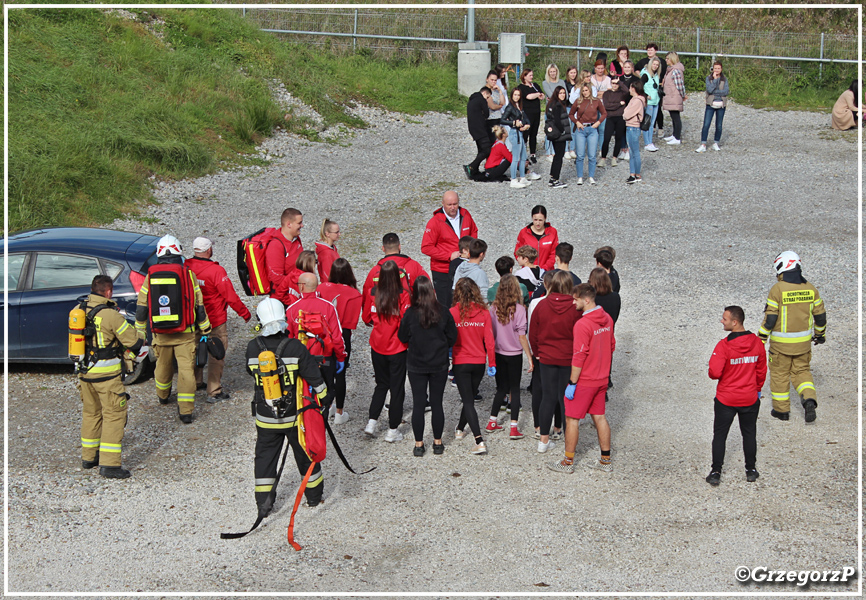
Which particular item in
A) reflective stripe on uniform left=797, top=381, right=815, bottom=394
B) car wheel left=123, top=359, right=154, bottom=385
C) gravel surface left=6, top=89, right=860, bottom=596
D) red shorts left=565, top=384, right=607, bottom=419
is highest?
red shorts left=565, top=384, right=607, bottom=419

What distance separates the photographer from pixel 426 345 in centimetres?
704

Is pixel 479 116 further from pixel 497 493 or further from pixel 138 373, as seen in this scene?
pixel 497 493

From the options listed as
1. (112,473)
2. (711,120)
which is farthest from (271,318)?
(711,120)

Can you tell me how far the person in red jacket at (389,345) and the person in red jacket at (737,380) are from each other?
2.74 m

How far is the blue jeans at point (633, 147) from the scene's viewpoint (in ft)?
50.3

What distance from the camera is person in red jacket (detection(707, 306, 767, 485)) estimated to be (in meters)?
6.60

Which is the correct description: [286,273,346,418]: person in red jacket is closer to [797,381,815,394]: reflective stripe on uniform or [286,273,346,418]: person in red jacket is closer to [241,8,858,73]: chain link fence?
[797,381,815,394]: reflective stripe on uniform

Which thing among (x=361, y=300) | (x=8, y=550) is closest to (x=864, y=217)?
(x=361, y=300)

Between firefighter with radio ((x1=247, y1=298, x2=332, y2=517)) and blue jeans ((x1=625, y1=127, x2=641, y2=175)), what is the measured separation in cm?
1089

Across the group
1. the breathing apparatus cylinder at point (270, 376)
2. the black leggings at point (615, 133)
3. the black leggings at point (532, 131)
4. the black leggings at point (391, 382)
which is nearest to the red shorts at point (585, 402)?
the black leggings at point (391, 382)

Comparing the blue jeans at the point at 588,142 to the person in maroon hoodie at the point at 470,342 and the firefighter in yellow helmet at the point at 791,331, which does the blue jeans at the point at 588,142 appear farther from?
the person in maroon hoodie at the point at 470,342

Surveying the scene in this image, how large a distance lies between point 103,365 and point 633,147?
11.6 metres

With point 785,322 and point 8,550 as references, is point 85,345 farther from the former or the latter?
point 785,322

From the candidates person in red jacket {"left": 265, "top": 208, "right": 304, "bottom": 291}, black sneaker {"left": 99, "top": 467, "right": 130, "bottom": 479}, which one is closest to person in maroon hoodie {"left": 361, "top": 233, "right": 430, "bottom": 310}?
person in red jacket {"left": 265, "top": 208, "right": 304, "bottom": 291}
